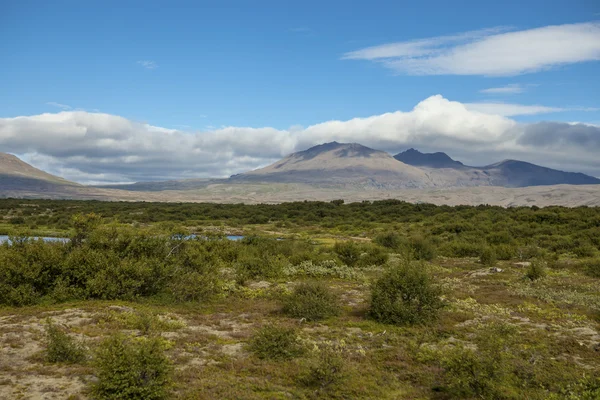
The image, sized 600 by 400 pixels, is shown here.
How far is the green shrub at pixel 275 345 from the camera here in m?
14.1

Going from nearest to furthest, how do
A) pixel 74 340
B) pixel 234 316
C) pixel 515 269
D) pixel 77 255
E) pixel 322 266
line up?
pixel 74 340
pixel 234 316
pixel 77 255
pixel 322 266
pixel 515 269

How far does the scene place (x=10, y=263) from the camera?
62.6ft

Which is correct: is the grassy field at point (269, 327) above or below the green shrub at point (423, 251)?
above

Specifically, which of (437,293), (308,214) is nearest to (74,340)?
(437,293)

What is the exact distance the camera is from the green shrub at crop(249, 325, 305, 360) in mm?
14108

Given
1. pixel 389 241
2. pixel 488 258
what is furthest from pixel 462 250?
pixel 389 241

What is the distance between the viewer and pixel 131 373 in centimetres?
1073

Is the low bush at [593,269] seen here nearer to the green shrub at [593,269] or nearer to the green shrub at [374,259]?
the green shrub at [593,269]

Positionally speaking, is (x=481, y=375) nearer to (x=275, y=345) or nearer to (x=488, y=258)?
(x=275, y=345)

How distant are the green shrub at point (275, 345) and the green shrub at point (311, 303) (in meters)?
3.76

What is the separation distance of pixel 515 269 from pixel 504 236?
20649 millimetres

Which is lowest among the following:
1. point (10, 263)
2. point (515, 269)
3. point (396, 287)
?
point (515, 269)

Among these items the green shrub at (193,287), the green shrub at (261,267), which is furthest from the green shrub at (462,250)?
the green shrub at (193,287)

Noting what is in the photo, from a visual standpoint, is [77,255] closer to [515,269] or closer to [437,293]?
[437,293]
